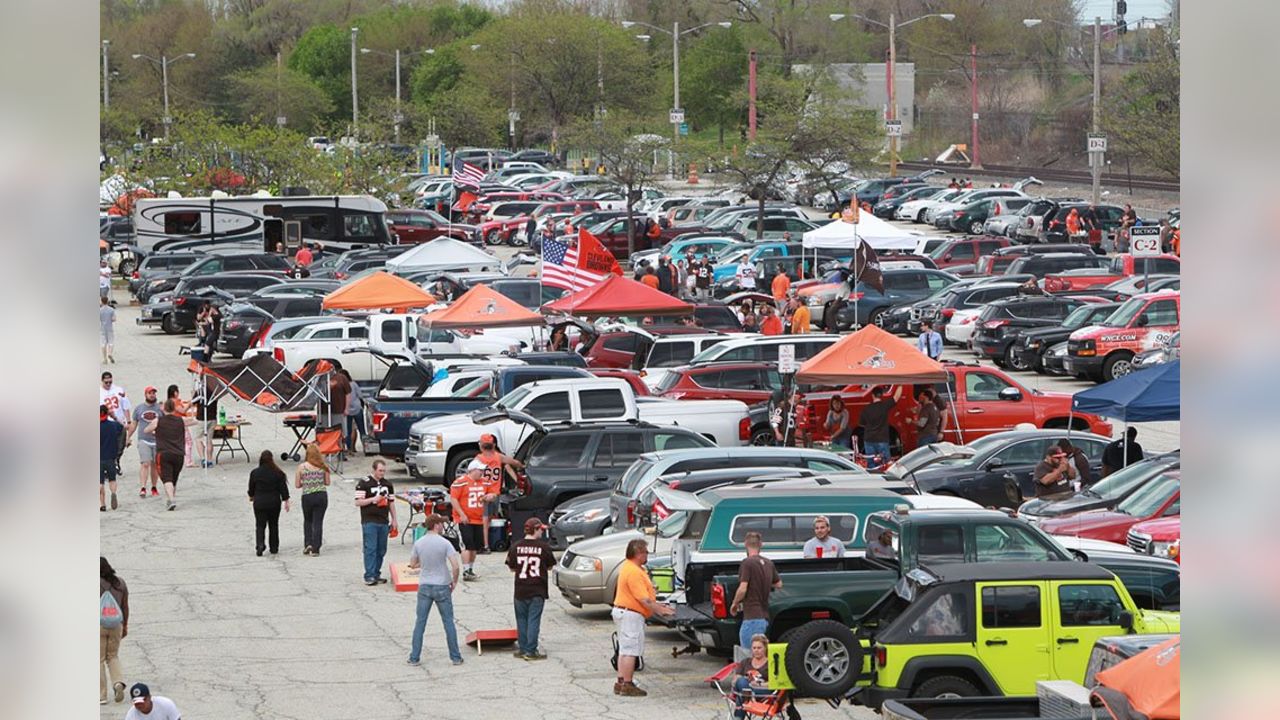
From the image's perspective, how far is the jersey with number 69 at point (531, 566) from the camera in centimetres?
1562

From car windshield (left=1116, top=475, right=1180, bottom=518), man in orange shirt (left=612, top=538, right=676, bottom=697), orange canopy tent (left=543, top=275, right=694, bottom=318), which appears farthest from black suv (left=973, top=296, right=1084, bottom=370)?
man in orange shirt (left=612, top=538, right=676, bottom=697)

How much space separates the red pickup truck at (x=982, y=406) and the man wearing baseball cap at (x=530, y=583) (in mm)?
10528

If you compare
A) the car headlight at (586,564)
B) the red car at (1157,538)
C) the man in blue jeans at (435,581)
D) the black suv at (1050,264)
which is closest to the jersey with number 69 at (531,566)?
the man in blue jeans at (435,581)

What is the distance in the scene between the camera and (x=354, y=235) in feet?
186

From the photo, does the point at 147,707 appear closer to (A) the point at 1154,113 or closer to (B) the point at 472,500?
(B) the point at 472,500

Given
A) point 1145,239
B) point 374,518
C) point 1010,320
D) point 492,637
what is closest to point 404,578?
point 374,518

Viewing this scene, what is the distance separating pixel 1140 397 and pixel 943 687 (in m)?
8.62

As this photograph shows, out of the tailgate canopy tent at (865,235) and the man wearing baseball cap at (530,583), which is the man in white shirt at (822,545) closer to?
the man wearing baseball cap at (530,583)

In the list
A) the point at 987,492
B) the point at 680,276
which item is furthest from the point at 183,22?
the point at 987,492

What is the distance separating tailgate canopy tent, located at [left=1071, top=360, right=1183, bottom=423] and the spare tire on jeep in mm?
8168

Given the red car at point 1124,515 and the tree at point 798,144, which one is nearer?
the red car at point 1124,515

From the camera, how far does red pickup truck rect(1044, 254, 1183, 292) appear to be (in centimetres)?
4197
